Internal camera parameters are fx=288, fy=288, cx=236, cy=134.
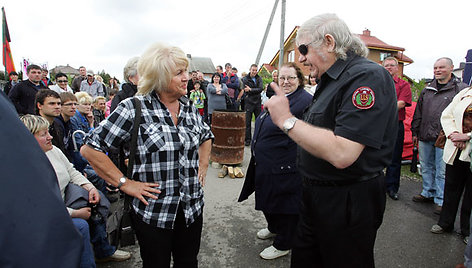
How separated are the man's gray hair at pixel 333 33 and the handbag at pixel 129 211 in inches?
42.8

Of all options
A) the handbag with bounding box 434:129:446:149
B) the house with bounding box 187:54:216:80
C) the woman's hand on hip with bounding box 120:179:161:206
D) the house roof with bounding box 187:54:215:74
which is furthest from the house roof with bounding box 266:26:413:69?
the house roof with bounding box 187:54:215:74

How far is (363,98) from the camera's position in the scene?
4.59 ft

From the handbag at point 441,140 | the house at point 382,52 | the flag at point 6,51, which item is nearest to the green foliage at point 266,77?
the house at point 382,52

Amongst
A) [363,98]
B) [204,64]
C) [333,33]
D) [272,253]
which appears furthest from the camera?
[204,64]

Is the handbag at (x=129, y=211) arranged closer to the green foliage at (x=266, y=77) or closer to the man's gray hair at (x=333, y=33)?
the man's gray hair at (x=333, y=33)

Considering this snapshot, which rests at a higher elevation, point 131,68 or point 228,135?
point 131,68

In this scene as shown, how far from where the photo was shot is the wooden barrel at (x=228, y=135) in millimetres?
5383

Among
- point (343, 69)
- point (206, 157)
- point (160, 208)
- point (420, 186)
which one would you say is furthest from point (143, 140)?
point (420, 186)

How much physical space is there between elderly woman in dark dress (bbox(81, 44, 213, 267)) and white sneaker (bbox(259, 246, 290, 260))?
1308 mm

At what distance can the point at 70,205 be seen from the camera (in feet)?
8.09

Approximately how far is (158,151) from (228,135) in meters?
3.77

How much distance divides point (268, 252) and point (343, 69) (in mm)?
2148

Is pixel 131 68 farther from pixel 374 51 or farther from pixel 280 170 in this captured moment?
pixel 374 51

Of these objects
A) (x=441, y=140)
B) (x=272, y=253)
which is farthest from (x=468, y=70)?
(x=272, y=253)
